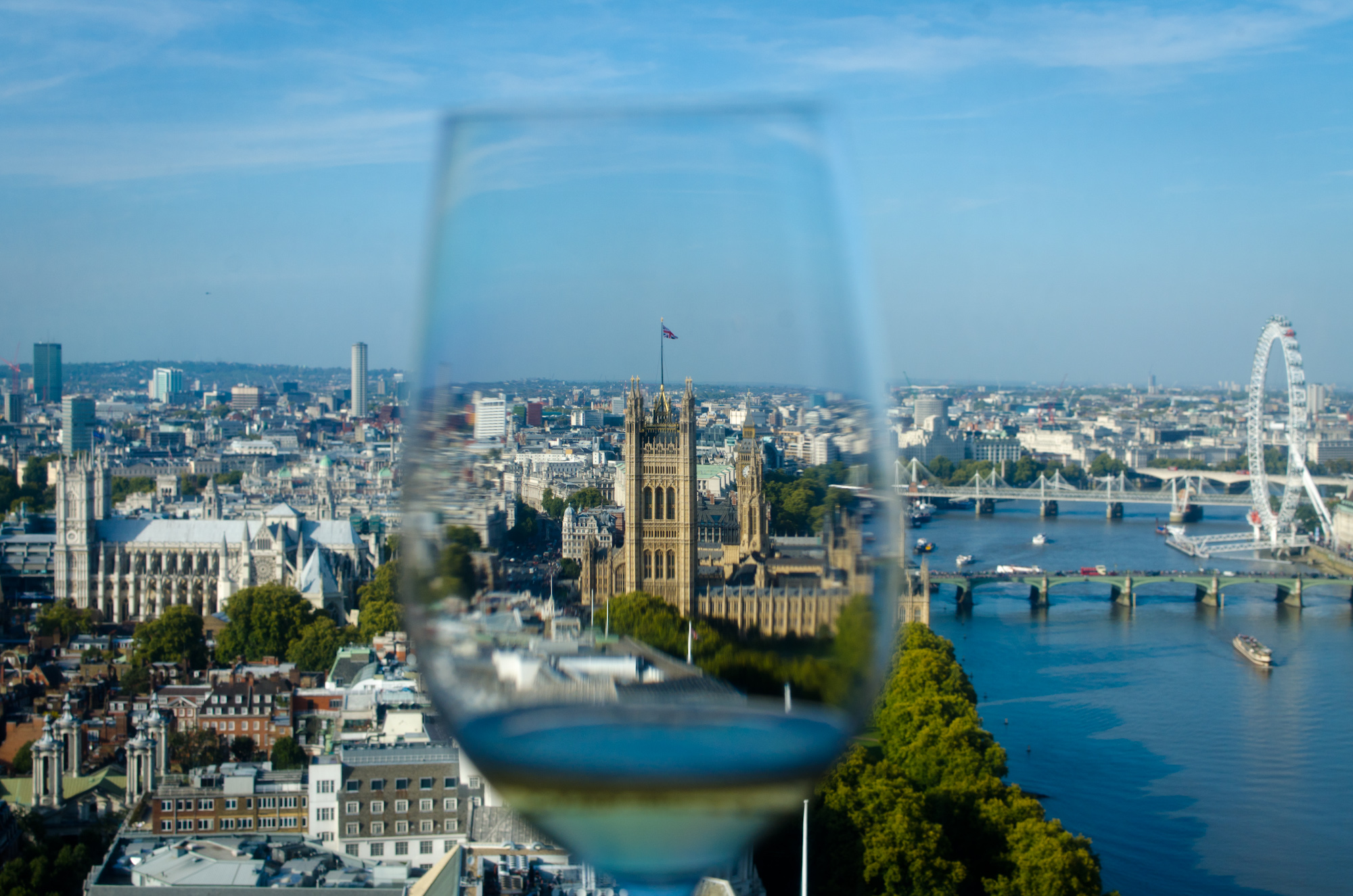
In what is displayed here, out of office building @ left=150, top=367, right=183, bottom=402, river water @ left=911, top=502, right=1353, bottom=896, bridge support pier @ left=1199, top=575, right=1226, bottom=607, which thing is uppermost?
office building @ left=150, top=367, right=183, bottom=402

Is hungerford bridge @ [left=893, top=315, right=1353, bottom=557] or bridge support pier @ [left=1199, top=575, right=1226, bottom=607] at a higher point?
hungerford bridge @ [left=893, top=315, right=1353, bottom=557]

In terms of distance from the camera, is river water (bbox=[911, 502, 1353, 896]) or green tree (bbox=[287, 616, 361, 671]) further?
green tree (bbox=[287, 616, 361, 671])

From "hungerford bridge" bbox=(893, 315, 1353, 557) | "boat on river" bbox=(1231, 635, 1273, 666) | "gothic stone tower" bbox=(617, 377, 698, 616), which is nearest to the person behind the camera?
"gothic stone tower" bbox=(617, 377, 698, 616)

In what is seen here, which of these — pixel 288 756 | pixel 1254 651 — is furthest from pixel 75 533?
pixel 1254 651

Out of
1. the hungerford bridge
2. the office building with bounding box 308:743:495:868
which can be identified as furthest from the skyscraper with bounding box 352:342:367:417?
the office building with bounding box 308:743:495:868

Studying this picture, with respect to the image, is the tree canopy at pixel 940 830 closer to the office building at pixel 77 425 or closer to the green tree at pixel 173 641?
the green tree at pixel 173 641

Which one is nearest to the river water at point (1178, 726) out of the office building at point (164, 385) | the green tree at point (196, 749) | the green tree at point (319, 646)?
the green tree at point (196, 749)

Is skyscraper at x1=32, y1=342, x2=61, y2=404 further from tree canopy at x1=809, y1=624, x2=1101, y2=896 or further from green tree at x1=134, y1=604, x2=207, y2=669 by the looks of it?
tree canopy at x1=809, y1=624, x2=1101, y2=896
